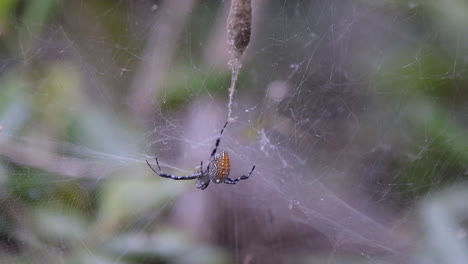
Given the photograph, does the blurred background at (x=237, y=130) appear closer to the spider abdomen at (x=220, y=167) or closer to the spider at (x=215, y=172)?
the spider at (x=215, y=172)

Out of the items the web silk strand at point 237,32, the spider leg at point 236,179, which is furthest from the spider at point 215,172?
the web silk strand at point 237,32

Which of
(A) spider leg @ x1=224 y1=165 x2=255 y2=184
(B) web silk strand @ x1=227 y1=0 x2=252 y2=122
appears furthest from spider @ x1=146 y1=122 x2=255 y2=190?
(B) web silk strand @ x1=227 y1=0 x2=252 y2=122

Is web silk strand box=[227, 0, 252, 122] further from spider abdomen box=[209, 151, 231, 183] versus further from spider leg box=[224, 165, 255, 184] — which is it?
spider leg box=[224, 165, 255, 184]


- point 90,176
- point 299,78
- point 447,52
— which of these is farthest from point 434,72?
point 90,176

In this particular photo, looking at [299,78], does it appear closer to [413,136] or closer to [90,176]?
[413,136]

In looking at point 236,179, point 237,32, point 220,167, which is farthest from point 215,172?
point 237,32

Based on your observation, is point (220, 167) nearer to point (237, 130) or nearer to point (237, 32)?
point (237, 130)

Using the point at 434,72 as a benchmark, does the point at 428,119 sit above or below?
below
